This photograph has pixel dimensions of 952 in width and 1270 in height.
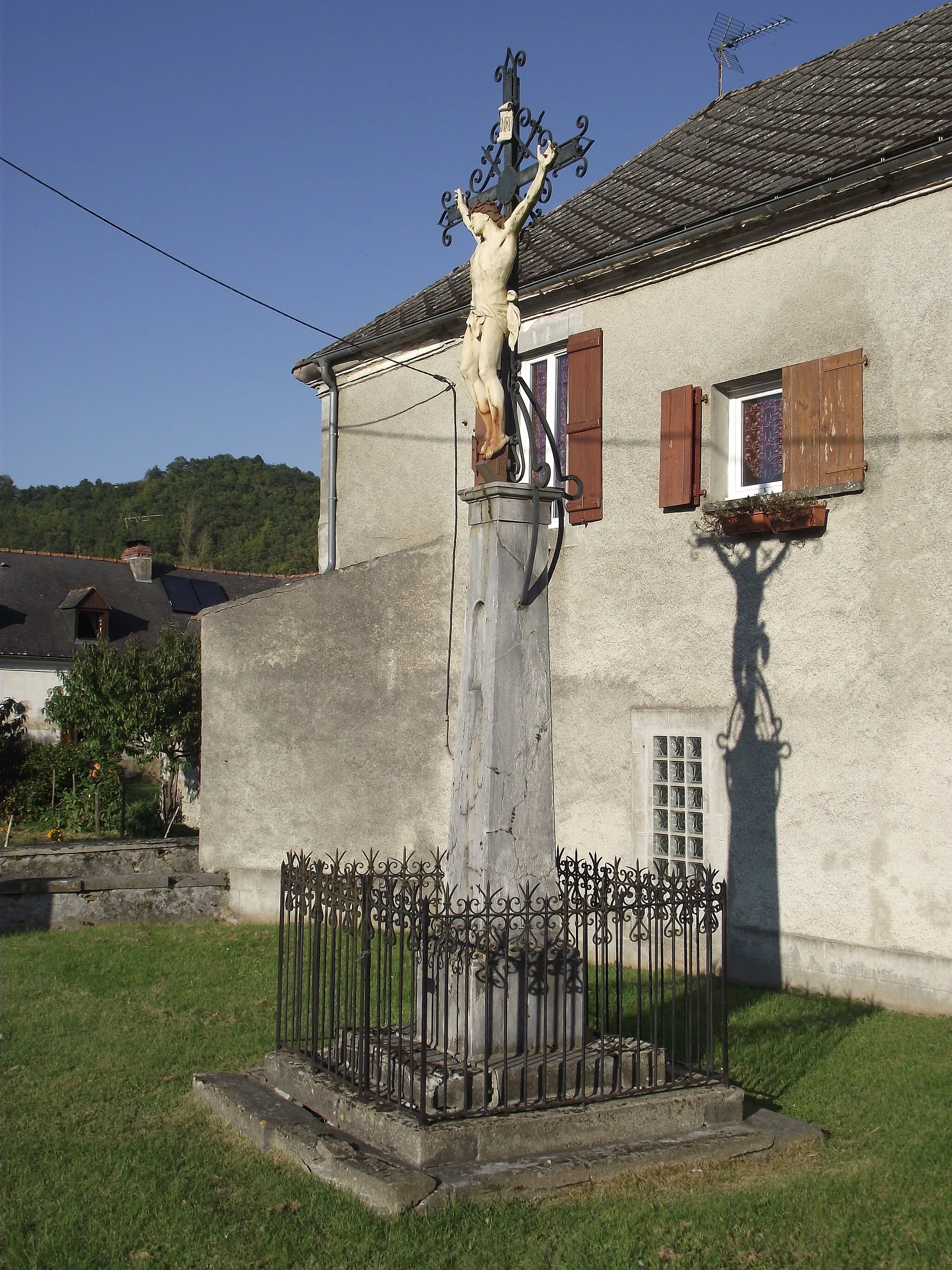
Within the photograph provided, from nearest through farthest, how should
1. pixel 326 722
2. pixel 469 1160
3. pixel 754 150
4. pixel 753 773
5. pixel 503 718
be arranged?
pixel 469 1160
pixel 503 718
pixel 753 773
pixel 754 150
pixel 326 722

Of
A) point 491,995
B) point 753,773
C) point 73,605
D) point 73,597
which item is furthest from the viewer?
point 73,597

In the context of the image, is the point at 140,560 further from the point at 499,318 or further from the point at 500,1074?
the point at 500,1074

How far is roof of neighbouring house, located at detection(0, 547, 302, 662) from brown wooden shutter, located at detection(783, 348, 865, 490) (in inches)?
861

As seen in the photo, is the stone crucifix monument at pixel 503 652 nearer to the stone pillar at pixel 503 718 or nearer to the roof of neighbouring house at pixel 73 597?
the stone pillar at pixel 503 718

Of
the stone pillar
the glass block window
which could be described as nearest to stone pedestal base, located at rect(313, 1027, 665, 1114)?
the stone pillar

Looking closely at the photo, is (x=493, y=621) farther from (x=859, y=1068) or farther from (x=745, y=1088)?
(x=859, y=1068)

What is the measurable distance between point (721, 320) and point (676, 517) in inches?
64.2

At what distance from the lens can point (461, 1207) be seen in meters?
4.52

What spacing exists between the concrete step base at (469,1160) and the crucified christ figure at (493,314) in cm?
341

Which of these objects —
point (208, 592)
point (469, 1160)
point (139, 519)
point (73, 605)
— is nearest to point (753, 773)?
point (469, 1160)

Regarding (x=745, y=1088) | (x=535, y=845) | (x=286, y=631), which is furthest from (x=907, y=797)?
(x=286, y=631)

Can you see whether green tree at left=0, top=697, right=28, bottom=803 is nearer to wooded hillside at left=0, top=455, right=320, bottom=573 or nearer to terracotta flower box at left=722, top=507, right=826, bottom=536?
terracotta flower box at left=722, top=507, right=826, bottom=536

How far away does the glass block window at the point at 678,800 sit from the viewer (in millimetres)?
9078

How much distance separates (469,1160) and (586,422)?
6.83 m
